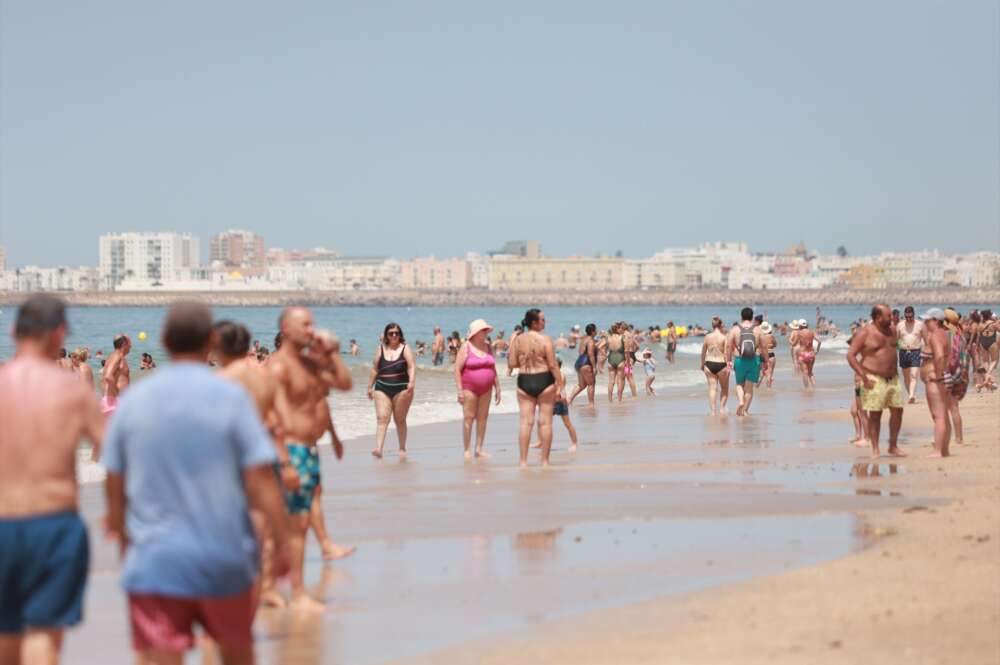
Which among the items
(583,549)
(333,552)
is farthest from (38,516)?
(583,549)

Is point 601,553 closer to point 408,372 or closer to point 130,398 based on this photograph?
point 130,398

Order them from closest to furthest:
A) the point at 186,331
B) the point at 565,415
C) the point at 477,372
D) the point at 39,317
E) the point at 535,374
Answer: the point at 186,331, the point at 39,317, the point at 535,374, the point at 477,372, the point at 565,415

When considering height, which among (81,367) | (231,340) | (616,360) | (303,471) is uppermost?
(231,340)

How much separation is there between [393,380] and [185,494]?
10786 mm

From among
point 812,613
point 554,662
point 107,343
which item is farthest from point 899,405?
point 107,343

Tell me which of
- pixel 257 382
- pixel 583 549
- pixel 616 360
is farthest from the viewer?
pixel 616 360

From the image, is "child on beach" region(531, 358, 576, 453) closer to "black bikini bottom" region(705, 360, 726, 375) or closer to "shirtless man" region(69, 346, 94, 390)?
"black bikini bottom" region(705, 360, 726, 375)

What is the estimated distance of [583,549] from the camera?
30.5ft

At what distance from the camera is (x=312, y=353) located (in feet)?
26.0

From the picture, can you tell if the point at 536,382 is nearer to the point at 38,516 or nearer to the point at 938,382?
the point at 938,382

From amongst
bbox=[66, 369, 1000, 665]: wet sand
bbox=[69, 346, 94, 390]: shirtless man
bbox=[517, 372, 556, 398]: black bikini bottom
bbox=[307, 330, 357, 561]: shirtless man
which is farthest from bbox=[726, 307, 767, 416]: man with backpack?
bbox=[307, 330, 357, 561]: shirtless man

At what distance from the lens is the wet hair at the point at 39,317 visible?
513 cm

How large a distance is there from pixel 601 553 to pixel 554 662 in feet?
8.93

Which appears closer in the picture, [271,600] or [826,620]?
[826,620]
